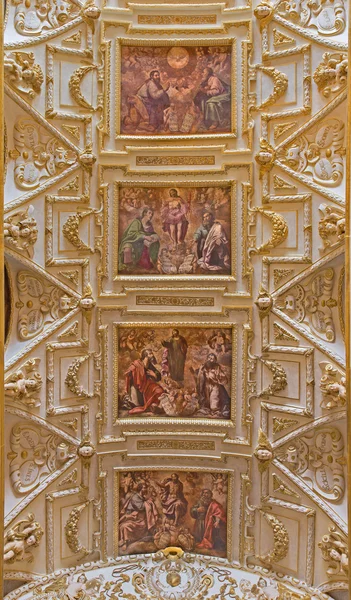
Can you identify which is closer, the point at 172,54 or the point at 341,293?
the point at 341,293

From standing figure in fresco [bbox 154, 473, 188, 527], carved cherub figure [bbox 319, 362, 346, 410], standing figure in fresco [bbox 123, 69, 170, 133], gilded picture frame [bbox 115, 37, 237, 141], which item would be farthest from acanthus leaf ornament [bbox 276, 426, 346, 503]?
standing figure in fresco [bbox 123, 69, 170, 133]

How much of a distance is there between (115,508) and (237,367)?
4.27 m

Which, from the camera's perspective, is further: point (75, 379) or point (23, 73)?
point (75, 379)

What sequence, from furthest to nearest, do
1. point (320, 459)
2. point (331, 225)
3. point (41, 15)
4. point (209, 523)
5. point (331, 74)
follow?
point (209, 523) → point (320, 459) → point (41, 15) → point (331, 225) → point (331, 74)

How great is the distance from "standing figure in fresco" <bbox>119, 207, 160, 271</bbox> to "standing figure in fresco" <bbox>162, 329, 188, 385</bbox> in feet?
5.76

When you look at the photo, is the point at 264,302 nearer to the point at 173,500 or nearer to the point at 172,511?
the point at 173,500

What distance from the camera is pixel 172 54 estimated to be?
1268cm

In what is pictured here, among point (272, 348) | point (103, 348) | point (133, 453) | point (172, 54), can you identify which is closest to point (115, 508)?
point (133, 453)

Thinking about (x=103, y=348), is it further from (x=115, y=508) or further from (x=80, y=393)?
(x=115, y=508)

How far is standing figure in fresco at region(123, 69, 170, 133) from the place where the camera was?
500 inches

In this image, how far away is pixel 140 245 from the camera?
12.8 metres

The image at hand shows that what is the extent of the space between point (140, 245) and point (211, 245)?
1636mm

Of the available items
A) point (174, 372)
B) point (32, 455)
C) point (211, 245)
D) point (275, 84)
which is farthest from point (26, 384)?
point (275, 84)

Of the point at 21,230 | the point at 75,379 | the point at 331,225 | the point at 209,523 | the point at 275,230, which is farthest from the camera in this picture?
the point at 209,523
